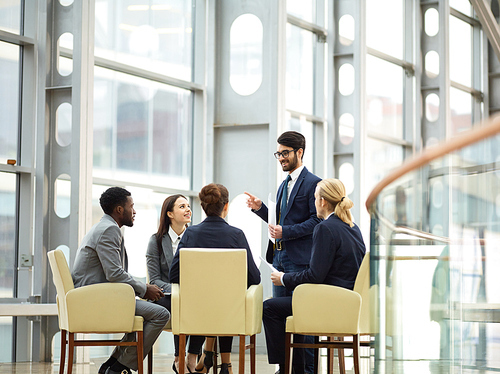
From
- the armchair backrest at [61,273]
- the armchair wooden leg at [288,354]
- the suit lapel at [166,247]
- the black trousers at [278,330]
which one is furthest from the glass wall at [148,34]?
the armchair wooden leg at [288,354]

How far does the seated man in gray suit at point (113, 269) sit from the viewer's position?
4238mm

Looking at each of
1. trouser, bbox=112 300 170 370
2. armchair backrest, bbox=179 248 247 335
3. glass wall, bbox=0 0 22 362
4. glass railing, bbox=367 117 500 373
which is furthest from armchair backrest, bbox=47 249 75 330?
glass wall, bbox=0 0 22 362

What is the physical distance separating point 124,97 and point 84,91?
42.2 inches

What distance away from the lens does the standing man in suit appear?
4539 mm

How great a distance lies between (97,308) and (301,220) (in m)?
1.39

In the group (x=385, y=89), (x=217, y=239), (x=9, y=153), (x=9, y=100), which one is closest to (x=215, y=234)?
(x=217, y=239)

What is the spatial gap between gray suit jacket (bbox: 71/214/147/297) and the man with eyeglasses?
0.92m

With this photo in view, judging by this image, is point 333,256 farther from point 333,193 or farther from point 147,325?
point 147,325

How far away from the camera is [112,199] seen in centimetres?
446

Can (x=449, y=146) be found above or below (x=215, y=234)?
above

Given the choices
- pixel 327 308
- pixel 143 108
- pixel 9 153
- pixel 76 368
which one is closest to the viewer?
pixel 327 308

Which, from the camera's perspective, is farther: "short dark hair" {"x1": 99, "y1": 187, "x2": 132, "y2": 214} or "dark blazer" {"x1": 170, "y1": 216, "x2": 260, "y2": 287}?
"short dark hair" {"x1": 99, "y1": 187, "x2": 132, "y2": 214}

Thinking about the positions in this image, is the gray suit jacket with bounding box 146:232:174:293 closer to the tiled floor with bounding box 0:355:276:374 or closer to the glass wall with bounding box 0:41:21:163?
the tiled floor with bounding box 0:355:276:374

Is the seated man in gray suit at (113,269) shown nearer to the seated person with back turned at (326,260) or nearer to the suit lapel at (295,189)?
the seated person with back turned at (326,260)
